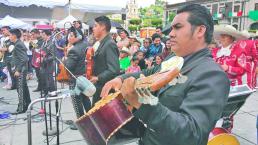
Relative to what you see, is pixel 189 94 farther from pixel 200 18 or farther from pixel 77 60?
pixel 77 60

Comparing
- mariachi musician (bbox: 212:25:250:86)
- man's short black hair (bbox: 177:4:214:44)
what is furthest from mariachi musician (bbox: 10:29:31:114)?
man's short black hair (bbox: 177:4:214:44)

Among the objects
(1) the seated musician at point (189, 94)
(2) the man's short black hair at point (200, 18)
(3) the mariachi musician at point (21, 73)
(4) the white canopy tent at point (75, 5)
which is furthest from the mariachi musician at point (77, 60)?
(4) the white canopy tent at point (75, 5)

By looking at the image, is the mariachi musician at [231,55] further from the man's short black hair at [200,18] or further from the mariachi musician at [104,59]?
the man's short black hair at [200,18]

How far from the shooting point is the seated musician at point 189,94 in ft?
4.25

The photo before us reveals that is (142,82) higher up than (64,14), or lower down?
lower down

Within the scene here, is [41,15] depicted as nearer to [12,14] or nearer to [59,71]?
[12,14]

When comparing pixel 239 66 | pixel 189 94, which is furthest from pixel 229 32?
pixel 189 94

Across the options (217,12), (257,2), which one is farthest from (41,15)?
(217,12)

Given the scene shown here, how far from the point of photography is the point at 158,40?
8.54m

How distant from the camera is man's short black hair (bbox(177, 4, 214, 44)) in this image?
173 cm

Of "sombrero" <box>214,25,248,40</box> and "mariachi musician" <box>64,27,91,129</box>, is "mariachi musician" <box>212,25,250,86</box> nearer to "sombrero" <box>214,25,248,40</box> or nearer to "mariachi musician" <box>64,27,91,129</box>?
"sombrero" <box>214,25,248,40</box>

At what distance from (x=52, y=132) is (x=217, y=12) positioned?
213 feet

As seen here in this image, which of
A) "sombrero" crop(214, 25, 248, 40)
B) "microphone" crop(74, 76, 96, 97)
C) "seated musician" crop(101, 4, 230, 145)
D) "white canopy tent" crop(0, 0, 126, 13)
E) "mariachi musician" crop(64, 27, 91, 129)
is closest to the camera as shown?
"seated musician" crop(101, 4, 230, 145)

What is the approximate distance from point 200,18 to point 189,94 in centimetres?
52
